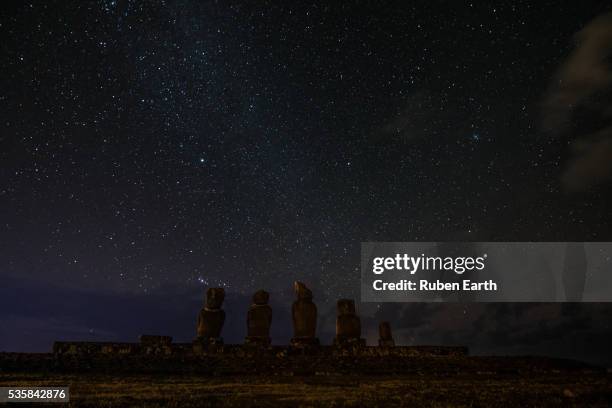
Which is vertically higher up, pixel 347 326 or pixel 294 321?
pixel 294 321

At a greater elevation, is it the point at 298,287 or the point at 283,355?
the point at 298,287

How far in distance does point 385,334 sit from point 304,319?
654 centimetres

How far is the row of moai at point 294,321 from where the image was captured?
2939 cm

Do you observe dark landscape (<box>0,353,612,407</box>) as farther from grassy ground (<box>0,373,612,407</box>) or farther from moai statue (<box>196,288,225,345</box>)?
moai statue (<box>196,288,225,345</box>)

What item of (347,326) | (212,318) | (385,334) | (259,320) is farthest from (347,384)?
(385,334)

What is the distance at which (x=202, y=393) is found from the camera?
12.7 meters

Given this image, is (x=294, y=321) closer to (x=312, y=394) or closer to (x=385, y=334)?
(x=385, y=334)

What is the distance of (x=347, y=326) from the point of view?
30500 millimetres

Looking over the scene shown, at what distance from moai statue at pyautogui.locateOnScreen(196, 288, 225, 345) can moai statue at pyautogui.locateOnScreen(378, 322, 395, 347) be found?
1063cm

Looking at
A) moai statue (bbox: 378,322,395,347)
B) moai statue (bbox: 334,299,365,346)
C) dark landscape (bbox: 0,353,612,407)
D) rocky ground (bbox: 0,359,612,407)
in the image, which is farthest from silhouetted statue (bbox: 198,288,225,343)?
rocky ground (bbox: 0,359,612,407)

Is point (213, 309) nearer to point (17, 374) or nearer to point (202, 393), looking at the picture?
point (17, 374)

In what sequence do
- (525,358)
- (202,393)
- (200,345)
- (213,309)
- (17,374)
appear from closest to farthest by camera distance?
(202,393)
(17,374)
(525,358)
(200,345)
(213,309)

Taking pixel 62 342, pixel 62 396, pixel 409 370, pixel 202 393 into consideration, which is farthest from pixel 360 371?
pixel 62 342

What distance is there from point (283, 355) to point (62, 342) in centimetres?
1057
